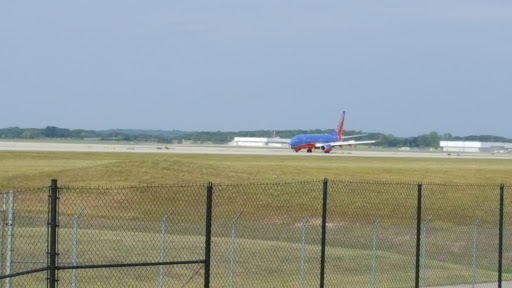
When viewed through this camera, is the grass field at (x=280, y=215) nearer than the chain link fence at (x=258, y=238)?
No

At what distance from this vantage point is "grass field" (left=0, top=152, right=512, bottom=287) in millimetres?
24391

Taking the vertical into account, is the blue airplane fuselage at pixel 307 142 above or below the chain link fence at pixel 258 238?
above

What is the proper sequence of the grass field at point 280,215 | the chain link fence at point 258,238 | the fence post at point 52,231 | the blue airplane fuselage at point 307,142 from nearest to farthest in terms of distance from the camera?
the fence post at point 52,231 < the chain link fence at point 258,238 < the grass field at point 280,215 < the blue airplane fuselage at point 307,142

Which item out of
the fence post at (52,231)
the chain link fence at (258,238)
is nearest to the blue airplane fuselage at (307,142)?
the chain link fence at (258,238)

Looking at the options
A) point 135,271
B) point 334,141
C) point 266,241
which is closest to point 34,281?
point 135,271

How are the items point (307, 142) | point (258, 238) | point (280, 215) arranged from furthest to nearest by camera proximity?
point (307, 142) < point (280, 215) < point (258, 238)

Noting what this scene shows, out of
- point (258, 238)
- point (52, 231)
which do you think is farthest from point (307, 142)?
point (52, 231)

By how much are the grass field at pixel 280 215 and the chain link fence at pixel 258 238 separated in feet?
0.22

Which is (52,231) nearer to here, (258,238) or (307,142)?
(258,238)

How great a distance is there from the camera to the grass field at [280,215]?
80.0 feet

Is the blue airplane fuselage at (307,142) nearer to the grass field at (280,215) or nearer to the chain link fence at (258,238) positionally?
the grass field at (280,215)

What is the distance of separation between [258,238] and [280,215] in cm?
1041

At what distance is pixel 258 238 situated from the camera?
29.2 meters

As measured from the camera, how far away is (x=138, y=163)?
2093 inches
